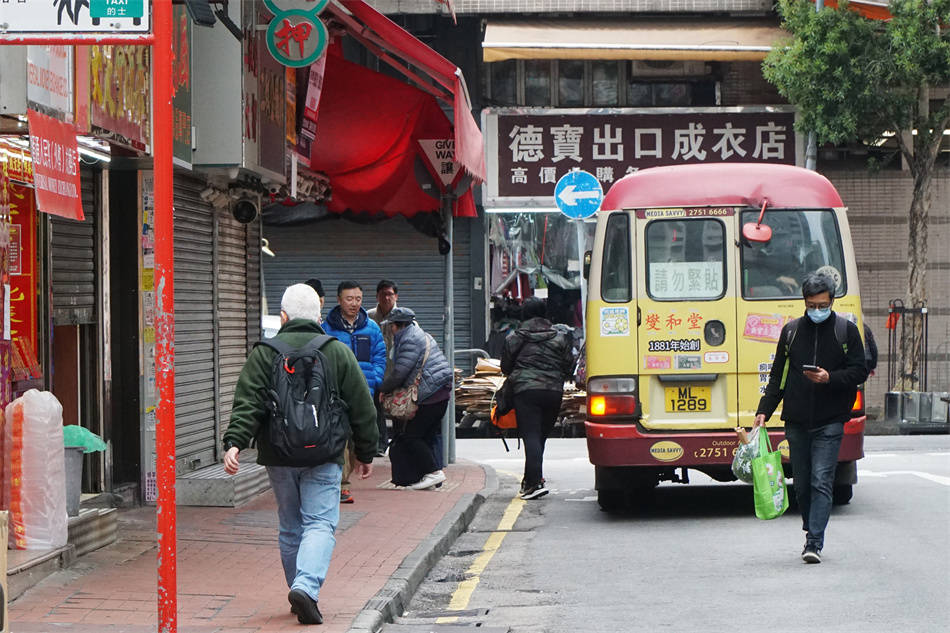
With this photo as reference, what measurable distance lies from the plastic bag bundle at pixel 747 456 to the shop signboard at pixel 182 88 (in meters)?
4.38

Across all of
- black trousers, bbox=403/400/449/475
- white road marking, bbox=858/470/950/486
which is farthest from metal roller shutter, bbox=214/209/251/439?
white road marking, bbox=858/470/950/486

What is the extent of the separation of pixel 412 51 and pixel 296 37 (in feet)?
3.79

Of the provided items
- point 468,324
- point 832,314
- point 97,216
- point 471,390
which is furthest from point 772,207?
point 468,324

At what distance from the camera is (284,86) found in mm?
12523

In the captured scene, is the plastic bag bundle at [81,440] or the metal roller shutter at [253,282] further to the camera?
the metal roller shutter at [253,282]

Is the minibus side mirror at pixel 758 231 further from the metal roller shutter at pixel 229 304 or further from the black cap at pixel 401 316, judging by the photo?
the metal roller shutter at pixel 229 304

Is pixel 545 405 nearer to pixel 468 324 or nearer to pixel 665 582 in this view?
pixel 665 582

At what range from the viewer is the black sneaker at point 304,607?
693 centimetres

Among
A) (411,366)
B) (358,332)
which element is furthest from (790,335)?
(358,332)

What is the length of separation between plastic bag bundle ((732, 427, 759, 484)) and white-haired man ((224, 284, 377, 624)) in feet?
9.78

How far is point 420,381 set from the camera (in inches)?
495

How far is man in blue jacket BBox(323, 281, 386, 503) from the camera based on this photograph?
12117 millimetres

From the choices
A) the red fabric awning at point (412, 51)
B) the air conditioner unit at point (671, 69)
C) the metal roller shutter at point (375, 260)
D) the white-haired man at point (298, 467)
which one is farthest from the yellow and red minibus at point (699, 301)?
the air conditioner unit at point (671, 69)

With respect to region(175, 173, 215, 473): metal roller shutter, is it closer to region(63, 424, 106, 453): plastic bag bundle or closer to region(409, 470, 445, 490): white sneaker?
region(409, 470, 445, 490): white sneaker
